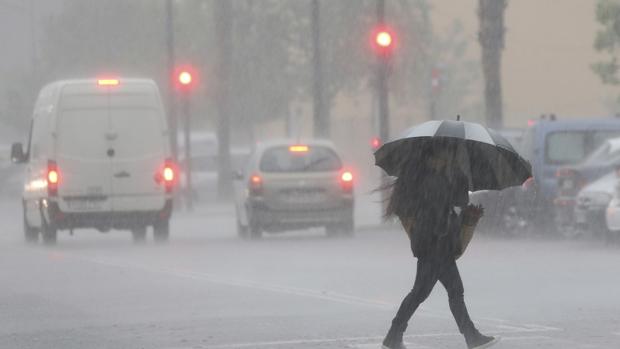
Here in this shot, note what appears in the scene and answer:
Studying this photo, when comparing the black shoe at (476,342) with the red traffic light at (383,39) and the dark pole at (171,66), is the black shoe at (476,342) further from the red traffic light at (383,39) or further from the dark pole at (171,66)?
the dark pole at (171,66)

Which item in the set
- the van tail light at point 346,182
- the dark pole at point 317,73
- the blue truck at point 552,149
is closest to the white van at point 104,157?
the van tail light at point 346,182

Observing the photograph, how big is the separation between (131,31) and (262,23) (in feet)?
36.7

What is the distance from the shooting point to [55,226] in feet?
92.5

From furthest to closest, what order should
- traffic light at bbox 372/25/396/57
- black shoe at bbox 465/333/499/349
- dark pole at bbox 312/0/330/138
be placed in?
dark pole at bbox 312/0/330/138 → traffic light at bbox 372/25/396/57 → black shoe at bbox 465/333/499/349

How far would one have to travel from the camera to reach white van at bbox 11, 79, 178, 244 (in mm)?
27750

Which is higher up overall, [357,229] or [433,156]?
[433,156]

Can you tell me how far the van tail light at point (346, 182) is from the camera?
29.1m

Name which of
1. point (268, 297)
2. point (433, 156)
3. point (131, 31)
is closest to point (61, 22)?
point (131, 31)

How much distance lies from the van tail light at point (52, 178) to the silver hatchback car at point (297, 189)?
3152mm

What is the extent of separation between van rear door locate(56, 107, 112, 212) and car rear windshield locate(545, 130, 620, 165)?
21.9ft

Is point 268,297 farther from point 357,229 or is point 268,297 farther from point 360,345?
point 357,229

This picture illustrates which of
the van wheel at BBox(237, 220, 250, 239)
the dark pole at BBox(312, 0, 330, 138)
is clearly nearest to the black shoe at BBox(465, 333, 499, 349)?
the van wheel at BBox(237, 220, 250, 239)

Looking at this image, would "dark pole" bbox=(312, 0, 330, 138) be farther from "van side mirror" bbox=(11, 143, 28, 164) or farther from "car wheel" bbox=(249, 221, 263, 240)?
"van side mirror" bbox=(11, 143, 28, 164)

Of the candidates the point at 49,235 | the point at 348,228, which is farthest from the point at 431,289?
the point at 348,228
